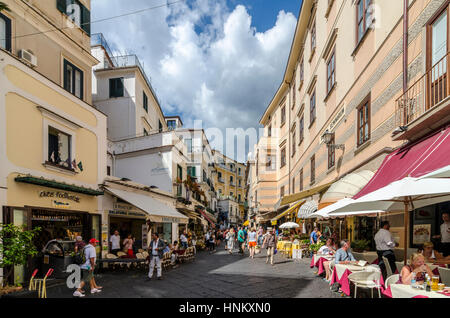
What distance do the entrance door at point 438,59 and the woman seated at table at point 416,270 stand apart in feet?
11.2

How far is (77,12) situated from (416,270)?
15984mm

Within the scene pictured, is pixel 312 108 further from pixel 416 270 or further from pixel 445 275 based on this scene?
pixel 416 270

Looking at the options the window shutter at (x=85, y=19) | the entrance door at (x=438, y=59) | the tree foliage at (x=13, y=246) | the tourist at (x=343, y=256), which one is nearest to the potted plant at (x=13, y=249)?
the tree foliage at (x=13, y=246)

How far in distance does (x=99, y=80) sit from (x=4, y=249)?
17426mm

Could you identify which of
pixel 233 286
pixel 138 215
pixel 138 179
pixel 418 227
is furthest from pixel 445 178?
pixel 138 179

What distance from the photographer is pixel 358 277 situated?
6719 millimetres

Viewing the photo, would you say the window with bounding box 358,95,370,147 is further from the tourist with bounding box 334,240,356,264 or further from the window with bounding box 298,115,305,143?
the window with bounding box 298,115,305,143

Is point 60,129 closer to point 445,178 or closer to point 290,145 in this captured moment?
point 445,178

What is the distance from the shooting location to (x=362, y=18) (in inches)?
438

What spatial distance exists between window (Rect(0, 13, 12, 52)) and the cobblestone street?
26.8ft

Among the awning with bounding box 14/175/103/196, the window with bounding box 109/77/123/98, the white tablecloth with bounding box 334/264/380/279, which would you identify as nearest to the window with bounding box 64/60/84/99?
the awning with bounding box 14/175/103/196

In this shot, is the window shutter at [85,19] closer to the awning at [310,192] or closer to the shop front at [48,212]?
the shop front at [48,212]

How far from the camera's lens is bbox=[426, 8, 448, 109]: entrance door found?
6.39 metres

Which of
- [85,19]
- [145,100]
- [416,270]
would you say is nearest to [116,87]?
[145,100]
